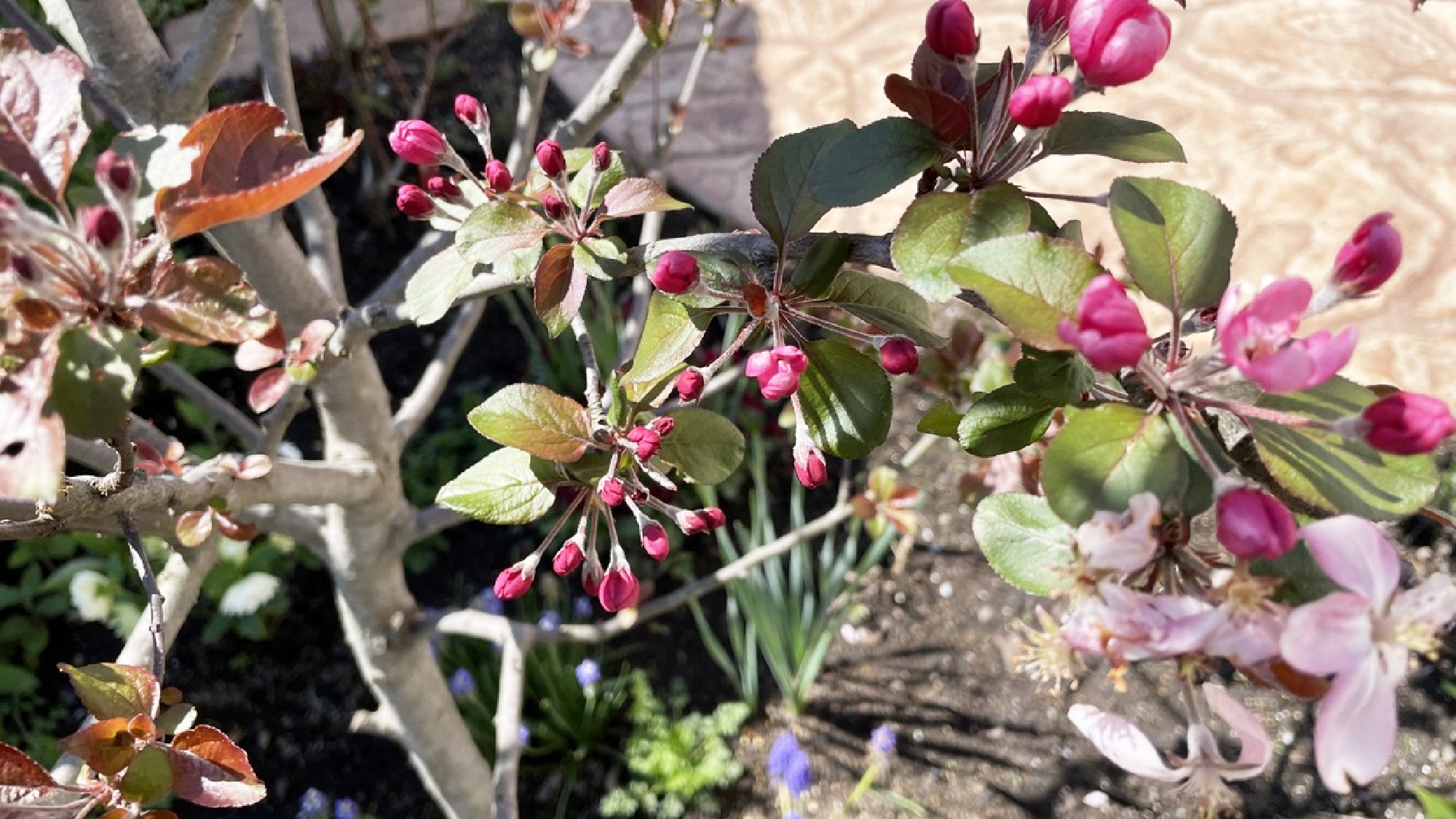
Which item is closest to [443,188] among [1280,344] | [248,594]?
[1280,344]

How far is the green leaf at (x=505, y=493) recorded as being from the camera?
693mm

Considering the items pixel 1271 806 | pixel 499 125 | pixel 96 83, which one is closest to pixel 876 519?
pixel 1271 806

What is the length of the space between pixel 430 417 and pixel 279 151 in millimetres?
2120

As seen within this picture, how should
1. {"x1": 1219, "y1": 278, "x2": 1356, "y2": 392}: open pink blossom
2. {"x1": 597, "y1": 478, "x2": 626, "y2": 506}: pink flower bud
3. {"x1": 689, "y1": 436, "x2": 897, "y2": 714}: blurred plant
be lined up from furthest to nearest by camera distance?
{"x1": 689, "y1": 436, "x2": 897, "y2": 714}: blurred plant, {"x1": 597, "y1": 478, "x2": 626, "y2": 506}: pink flower bud, {"x1": 1219, "y1": 278, "x2": 1356, "y2": 392}: open pink blossom

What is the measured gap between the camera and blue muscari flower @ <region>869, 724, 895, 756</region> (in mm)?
1860

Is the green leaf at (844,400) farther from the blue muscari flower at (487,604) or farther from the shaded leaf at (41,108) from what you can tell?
the blue muscari flower at (487,604)

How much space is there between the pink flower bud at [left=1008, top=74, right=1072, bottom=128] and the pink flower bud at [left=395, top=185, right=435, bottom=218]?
414mm

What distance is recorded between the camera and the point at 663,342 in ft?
2.08

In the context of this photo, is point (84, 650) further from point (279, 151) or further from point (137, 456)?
point (279, 151)

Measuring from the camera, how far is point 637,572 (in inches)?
90.0

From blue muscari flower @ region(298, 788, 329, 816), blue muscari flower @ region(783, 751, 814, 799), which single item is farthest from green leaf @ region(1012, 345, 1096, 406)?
blue muscari flower @ region(298, 788, 329, 816)

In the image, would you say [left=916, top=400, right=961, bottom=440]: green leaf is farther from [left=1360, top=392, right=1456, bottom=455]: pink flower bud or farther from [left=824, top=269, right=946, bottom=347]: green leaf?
[left=1360, top=392, right=1456, bottom=455]: pink flower bud

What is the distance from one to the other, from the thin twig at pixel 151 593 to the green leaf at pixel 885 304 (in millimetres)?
547

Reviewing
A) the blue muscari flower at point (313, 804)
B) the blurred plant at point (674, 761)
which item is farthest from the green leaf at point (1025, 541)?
the blue muscari flower at point (313, 804)
